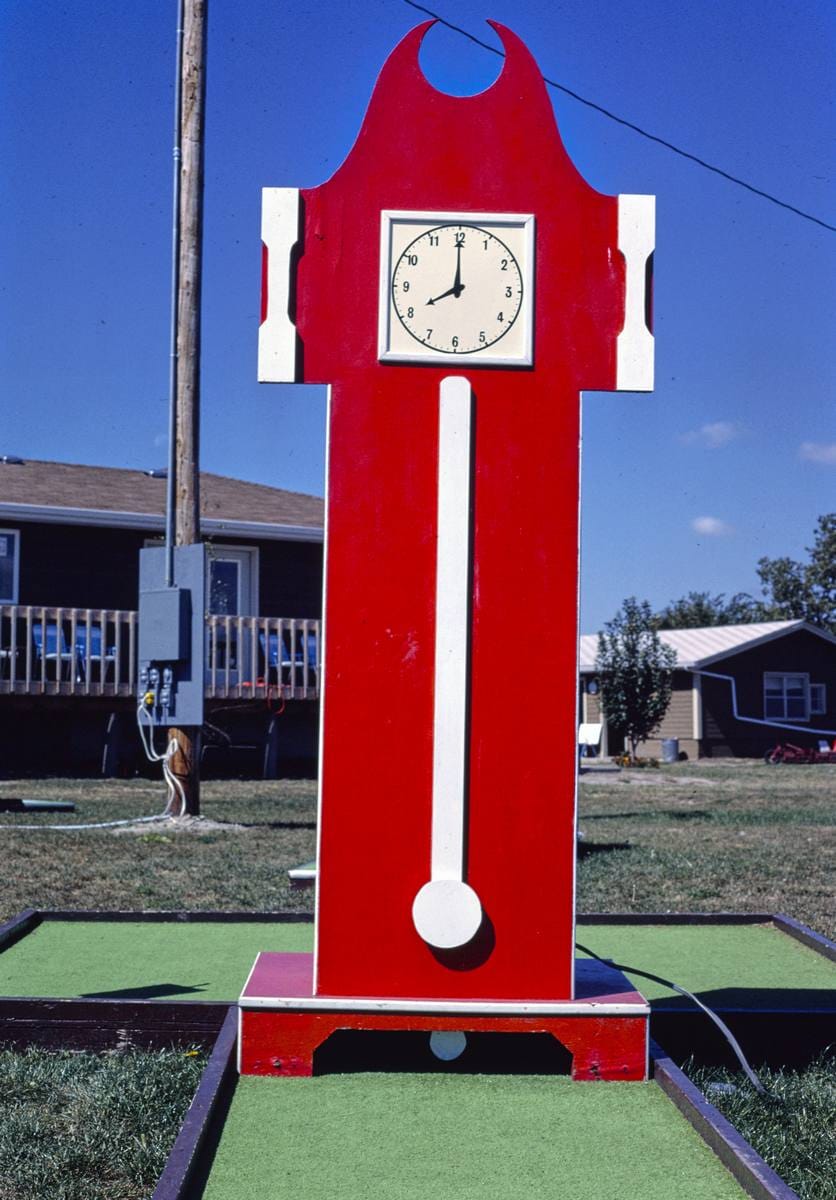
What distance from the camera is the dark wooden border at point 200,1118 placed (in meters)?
2.64

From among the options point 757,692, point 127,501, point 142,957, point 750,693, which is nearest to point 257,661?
point 127,501

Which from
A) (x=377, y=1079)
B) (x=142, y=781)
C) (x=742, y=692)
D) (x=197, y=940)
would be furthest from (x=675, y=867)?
(x=742, y=692)

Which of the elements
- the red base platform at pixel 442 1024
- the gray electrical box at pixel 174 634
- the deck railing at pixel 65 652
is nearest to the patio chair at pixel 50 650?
the deck railing at pixel 65 652

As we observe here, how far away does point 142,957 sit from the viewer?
5.09 m

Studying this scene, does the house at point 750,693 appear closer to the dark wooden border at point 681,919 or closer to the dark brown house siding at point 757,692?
the dark brown house siding at point 757,692

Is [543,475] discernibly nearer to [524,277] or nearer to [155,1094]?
[524,277]

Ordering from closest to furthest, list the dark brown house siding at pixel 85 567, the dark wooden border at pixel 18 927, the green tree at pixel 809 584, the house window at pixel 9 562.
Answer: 1. the dark wooden border at pixel 18 927
2. the house window at pixel 9 562
3. the dark brown house siding at pixel 85 567
4. the green tree at pixel 809 584

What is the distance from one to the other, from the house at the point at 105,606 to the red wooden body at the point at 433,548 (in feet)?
45.7

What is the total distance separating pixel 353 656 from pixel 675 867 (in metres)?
5.70

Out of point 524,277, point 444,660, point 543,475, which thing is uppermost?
point 524,277

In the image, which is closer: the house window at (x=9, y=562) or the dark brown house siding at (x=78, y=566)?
the house window at (x=9, y=562)

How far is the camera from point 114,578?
19906 mm

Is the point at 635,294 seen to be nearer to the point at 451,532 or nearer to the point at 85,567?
the point at 451,532

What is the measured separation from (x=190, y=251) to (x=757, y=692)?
94.3ft
